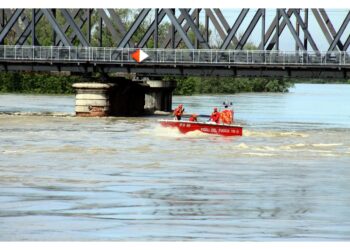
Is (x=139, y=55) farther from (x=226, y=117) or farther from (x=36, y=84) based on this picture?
(x=36, y=84)

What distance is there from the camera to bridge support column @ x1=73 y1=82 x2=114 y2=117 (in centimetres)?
8750

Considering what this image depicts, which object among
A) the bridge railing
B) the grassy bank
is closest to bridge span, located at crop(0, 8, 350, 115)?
the bridge railing

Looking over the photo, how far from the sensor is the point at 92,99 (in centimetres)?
8800

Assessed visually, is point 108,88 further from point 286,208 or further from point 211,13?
point 286,208

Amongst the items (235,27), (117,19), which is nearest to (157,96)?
(117,19)

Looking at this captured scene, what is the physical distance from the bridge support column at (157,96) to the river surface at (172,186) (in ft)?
113

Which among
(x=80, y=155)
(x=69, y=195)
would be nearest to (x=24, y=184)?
(x=69, y=195)

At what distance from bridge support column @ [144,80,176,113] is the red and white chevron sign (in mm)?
11571

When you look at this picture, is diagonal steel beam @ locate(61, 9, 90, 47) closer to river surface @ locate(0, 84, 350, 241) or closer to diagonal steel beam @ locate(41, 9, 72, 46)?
diagonal steel beam @ locate(41, 9, 72, 46)

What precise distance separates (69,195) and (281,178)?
9.80 meters

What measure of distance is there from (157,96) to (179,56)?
480 inches

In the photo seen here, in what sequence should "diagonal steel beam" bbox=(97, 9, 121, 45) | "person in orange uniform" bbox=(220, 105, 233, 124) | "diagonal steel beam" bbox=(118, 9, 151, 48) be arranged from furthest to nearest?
"diagonal steel beam" bbox=(118, 9, 151, 48) → "diagonal steel beam" bbox=(97, 9, 121, 45) → "person in orange uniform" bbox=(220, 105, 233, 124)

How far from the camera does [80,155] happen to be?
161 ft

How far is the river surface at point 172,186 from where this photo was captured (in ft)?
78.9
